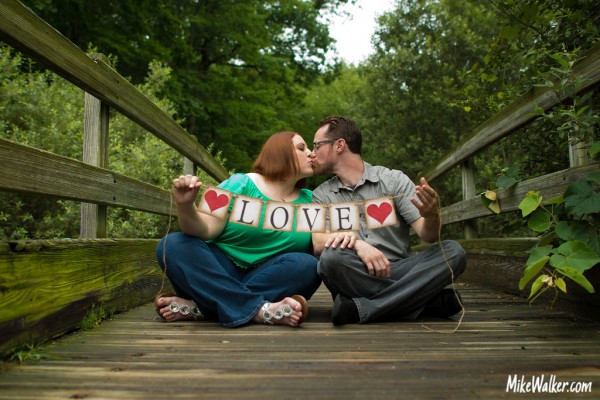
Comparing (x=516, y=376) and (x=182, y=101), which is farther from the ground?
(x=182, y=101)

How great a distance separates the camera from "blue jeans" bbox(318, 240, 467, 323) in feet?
8.43

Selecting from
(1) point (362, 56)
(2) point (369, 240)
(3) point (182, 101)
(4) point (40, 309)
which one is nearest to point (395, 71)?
(1) point (362, 56)

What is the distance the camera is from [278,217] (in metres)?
2.56

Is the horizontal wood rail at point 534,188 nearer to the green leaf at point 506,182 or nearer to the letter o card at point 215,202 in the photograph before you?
the green leaf at point 506,182

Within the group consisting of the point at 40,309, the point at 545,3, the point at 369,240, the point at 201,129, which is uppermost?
the point at 201,129

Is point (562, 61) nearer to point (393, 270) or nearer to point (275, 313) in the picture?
point (393, 270)

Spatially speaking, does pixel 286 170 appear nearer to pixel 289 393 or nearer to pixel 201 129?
pixel 289 393

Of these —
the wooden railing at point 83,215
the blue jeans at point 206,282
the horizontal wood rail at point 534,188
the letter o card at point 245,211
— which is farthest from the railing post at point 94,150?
the horizontal wood rail at point 534,188

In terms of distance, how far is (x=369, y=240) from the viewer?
286cm

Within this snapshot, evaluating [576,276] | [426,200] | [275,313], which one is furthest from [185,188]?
[576,276]

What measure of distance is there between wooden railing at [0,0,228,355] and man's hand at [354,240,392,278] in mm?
1239

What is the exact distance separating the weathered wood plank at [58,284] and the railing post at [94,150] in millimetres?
125

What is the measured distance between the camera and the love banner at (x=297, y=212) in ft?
8.15

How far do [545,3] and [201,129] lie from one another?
11657 millimetres
